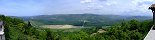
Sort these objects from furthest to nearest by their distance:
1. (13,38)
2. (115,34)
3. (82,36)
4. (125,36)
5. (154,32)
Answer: (115,34) < (125,36) < (13,38) < (82,36) < (154,32)

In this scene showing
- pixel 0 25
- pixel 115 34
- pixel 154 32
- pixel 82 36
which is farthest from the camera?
pixel 115 34

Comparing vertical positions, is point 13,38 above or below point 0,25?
below

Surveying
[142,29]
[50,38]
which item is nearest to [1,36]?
[50,38]

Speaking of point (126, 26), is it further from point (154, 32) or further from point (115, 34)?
point (154, 32)

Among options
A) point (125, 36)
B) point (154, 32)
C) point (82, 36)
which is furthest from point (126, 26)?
point (154, 32)

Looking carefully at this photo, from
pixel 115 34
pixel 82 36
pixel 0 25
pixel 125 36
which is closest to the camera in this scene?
pixel 0 25

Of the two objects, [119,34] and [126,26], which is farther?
[126,26]

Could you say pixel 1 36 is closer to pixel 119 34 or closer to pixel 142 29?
pixel 119 34

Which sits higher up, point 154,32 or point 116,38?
point 154,32

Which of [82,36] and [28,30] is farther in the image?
[28,30]
